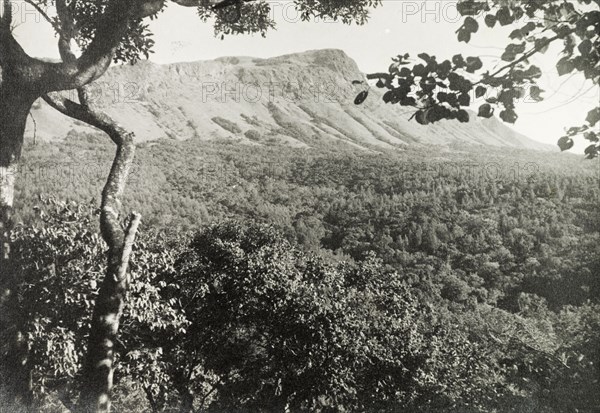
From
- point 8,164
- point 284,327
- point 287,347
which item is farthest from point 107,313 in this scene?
point 284,327

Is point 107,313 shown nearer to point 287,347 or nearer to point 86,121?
point 86,121

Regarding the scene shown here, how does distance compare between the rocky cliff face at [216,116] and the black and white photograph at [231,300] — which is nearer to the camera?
the black and white photograph at [231,300]

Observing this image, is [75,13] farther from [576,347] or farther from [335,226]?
[335,226]

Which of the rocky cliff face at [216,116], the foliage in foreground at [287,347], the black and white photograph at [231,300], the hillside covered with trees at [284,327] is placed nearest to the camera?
the black and white photograph at [231,300]

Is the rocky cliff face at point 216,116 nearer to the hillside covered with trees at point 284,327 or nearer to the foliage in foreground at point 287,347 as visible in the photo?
the hillside covered with trees at point 284,327

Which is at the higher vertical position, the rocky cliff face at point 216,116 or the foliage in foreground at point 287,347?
the rocky cliff face at point 216,116

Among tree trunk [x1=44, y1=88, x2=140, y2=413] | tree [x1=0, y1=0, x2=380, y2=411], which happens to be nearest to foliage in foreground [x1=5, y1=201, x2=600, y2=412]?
tree [x1=0, y1=0, x2=380, y2=411]

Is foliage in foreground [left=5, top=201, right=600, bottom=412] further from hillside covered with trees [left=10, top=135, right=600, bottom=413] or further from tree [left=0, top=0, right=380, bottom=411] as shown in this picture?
tree [left=0, top=0, right=380, bottom=411]

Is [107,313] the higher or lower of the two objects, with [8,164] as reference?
lower

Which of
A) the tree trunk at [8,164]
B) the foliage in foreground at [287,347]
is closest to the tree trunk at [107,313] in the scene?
the tree trunk at [8,164]

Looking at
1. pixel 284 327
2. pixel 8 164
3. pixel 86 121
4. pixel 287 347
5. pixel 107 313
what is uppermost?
pixel 86 121

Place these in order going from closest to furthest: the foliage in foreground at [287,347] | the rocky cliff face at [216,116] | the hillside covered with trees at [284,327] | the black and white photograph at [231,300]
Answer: the black and white photograph at [231,300]
the hillside covered with trees at [284,327]
the foliage in foreground at [287,347]
the rocky cliff face at [216,116]

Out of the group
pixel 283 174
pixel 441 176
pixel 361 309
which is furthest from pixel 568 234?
pixel 361 309
